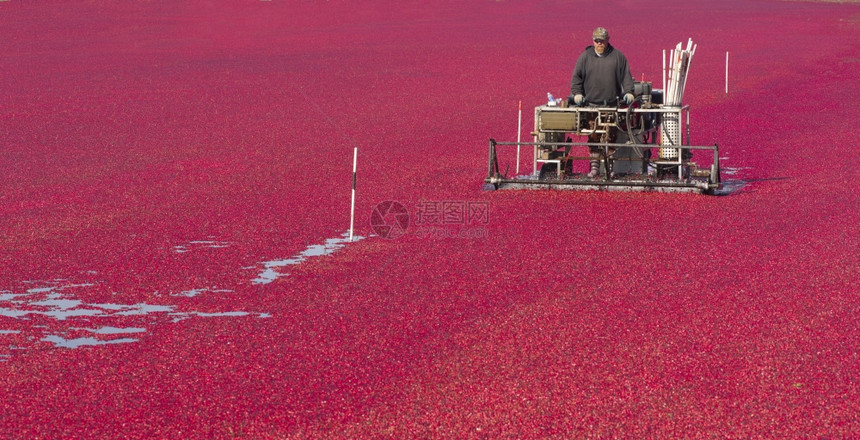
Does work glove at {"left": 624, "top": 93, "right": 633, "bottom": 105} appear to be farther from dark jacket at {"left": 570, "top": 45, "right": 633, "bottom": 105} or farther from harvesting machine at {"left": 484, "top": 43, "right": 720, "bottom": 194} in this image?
dark jacket at {"left": 570, "top": 45, "right": 633, "bottom": 105}

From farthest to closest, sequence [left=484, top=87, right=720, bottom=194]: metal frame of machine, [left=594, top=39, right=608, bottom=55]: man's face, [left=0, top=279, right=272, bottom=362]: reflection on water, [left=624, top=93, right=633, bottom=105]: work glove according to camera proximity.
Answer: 1. [left=594, top=39, right=608, bottom=55]: man's face
2. [left=624, top=93, right=633, bottom=105]: work glove
3. [left=484, top=87, right=720, bottom=194]: metal frame of machine
4. [left=0, top=279, right=272, bottom=362]: reflection on water

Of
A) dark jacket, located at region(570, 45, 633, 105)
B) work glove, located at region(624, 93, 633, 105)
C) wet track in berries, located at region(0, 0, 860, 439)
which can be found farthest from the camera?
dark jacket, located at region(570, 45, 633, 105)

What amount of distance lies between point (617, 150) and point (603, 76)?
3.50 feet

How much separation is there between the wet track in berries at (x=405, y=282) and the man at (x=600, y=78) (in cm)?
145

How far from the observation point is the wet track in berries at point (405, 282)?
7109 mm

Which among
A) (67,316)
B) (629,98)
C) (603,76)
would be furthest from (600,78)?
(67,316)

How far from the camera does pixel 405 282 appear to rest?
33.9 ft

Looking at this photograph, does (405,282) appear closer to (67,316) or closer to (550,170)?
(67,316)

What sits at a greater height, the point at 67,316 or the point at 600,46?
the point at 600,46

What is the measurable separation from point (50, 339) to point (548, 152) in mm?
8685

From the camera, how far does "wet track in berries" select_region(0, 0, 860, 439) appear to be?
7.11 meters

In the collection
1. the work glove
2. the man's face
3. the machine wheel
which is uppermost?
the man's face

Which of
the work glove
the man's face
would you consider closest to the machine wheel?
the work glove

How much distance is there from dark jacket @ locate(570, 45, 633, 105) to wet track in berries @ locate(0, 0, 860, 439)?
1.73 metres
